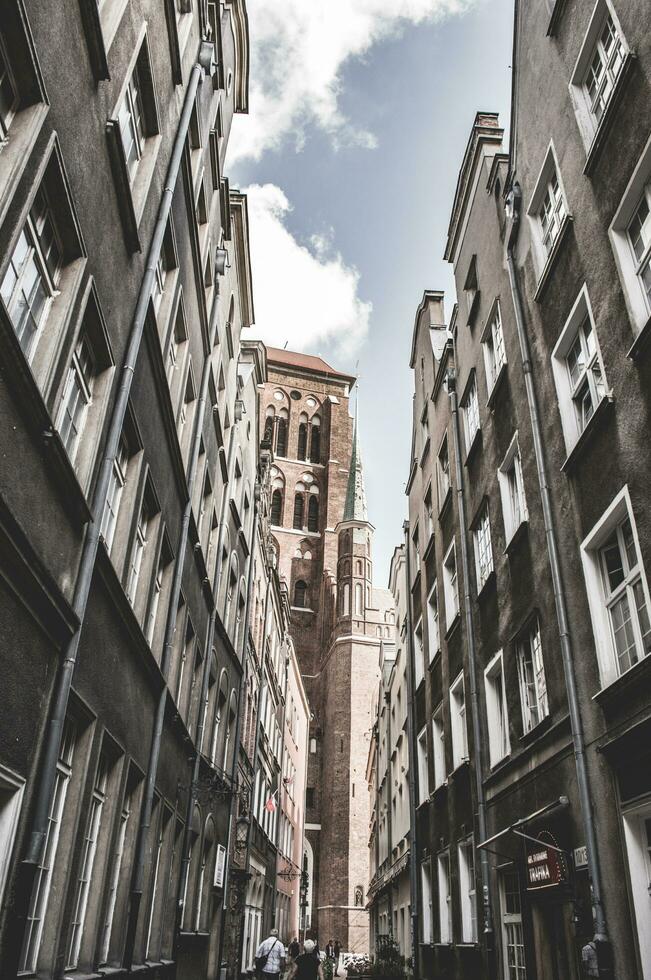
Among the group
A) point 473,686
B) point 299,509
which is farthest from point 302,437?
point 473,686

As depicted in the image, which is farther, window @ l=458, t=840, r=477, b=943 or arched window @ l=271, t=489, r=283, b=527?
arched window @ l=271, t=489, r=283, b=527

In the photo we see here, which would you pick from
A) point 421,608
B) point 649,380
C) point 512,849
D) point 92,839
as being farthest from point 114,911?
point 421,608

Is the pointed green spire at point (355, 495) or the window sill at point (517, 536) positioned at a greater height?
the pointed green spire at point (355, 495)

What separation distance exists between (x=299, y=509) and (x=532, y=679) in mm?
71883

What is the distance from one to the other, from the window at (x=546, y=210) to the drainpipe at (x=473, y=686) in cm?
563

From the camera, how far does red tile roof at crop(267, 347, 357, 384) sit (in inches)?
3590

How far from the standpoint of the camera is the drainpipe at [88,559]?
6465 mm

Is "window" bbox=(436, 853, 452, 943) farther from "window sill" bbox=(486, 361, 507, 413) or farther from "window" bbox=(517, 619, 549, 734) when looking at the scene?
"window sill" bbox=(486, 361, 507, 413)

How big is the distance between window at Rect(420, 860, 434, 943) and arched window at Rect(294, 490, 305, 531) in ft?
204

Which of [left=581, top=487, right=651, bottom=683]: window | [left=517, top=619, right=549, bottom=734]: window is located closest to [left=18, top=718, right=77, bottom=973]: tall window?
[left=581, top=487, right=651, bottom=683]: window

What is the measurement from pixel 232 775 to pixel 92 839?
13.0m

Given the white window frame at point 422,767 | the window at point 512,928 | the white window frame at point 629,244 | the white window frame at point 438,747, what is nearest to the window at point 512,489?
the white window frame at point 629,244

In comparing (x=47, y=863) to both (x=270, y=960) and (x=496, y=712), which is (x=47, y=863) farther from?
(x=270, y=960)

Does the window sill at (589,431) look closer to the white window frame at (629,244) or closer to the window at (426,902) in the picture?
the white window frame at (629,244)
